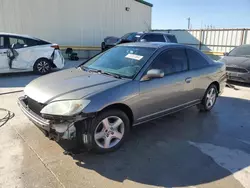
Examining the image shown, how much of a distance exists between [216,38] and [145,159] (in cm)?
1448

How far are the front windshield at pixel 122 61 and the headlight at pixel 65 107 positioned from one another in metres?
0.98

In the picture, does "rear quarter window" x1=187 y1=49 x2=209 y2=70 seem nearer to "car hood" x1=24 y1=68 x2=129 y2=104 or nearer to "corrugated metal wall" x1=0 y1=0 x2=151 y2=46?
"car hood" x1=24 y1=68 x2=129 y2=104

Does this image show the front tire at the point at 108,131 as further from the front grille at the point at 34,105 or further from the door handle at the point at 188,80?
the door handle at the point at 188,80

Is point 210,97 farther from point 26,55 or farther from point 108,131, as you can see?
point 26,55

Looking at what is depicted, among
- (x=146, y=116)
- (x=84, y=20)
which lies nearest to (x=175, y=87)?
(x=146, y=116)

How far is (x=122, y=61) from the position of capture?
3961 mm

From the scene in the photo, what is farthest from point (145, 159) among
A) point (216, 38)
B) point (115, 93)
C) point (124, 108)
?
→ point (216, 38)

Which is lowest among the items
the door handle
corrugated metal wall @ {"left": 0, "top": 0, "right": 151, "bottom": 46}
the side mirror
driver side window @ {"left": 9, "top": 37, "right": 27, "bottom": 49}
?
the door handle

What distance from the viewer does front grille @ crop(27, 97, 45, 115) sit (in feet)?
10.2

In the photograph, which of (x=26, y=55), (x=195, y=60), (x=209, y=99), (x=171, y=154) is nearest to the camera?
(x=171, y=154)

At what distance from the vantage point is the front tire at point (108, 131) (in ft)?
10.0

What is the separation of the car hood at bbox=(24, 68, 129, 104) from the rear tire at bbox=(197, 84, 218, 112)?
8.15 feet

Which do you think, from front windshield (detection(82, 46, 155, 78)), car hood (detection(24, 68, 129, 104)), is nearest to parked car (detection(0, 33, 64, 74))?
front windshield (detection(82, 46, 155, 78))

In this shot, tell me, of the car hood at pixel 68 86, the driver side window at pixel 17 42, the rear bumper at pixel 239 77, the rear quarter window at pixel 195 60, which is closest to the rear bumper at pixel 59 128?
the car hood at pixel 68 86
